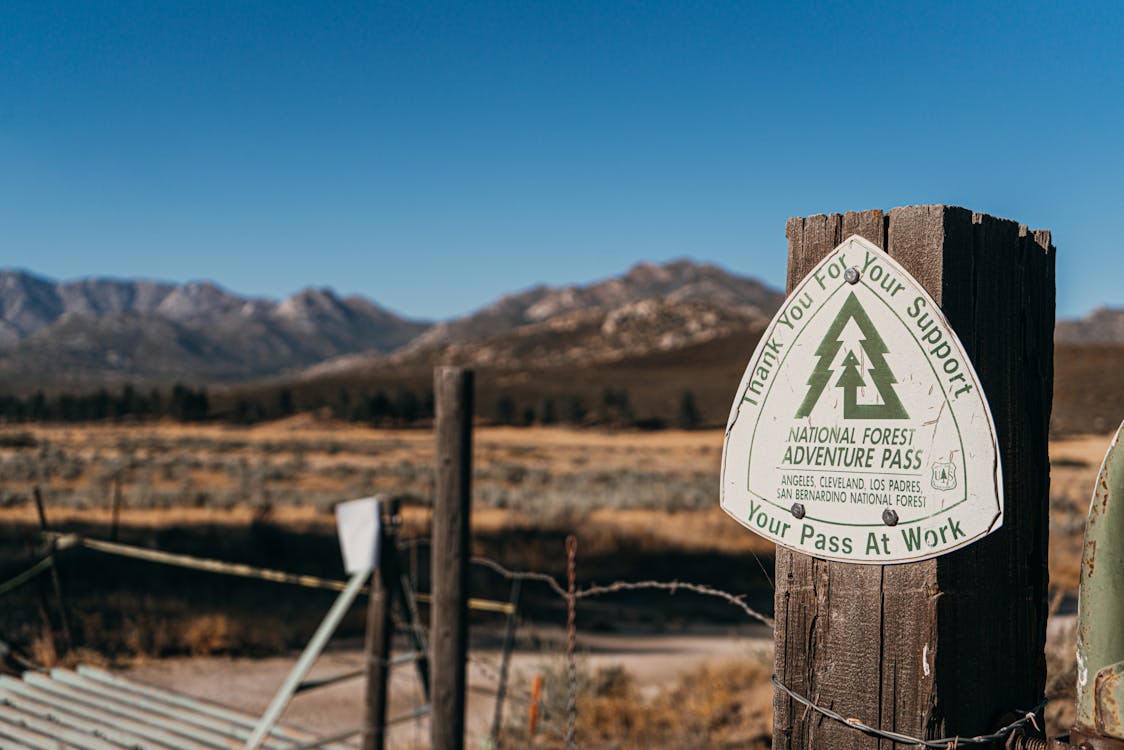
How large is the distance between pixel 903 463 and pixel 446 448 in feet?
8.99

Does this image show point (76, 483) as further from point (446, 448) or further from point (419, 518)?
point (446, 448)

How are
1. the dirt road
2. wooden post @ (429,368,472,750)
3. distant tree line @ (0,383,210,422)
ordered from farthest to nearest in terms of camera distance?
distant tree line @ (0,383,210,422)
the dirt road
wooden post @ (429,368,472,750)

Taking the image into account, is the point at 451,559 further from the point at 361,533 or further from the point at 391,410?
the point at 391,410

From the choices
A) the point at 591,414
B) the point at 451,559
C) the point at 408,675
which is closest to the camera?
the point at 451,559

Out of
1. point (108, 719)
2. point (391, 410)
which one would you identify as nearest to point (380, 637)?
point (108, 719)

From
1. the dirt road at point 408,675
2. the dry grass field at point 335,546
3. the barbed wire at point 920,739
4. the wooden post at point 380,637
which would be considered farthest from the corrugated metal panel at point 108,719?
the barbed wire at point 920,739

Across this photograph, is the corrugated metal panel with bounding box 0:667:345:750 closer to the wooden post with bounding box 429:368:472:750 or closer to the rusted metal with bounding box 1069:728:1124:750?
the wooden post with bounding box 429:368:472:750

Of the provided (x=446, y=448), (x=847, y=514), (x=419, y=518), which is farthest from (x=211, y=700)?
(x=419, y=518)

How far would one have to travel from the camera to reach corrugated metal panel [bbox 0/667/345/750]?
17.5ft

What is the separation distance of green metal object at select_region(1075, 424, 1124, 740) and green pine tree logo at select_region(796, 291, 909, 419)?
34cm

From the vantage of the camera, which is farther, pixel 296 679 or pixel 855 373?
pixel 296 679

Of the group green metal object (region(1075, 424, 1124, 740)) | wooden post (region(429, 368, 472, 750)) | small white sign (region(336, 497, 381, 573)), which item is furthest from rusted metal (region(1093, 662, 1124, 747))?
small white sign (region(336, 497, 381, 573))

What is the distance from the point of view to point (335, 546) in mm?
15828

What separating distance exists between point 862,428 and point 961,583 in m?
0.32
